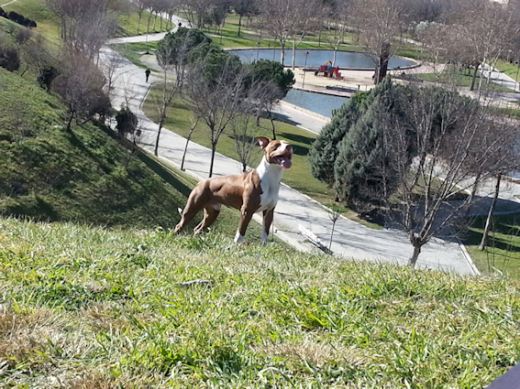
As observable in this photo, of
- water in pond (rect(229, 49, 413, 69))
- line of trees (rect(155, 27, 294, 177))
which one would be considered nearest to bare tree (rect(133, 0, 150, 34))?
water in pond (rect(229, 49, 413, 69))

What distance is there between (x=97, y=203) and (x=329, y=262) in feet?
47.3

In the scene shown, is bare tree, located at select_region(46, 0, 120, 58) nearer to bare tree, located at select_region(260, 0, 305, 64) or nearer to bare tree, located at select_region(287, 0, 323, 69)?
bare tree, located at select_region(260, 0, 305, 64)

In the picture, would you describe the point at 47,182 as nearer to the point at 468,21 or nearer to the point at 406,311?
the point at 406,311

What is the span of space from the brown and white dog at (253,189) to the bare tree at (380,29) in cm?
5395

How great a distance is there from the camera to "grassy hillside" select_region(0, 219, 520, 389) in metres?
2.94

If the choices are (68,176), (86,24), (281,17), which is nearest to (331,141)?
(68,176)

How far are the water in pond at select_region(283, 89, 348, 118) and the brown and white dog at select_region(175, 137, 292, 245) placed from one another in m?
42.1

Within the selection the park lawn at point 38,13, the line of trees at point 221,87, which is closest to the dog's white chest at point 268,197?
the line of trees at point 221,87

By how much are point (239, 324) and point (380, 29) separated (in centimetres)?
6540

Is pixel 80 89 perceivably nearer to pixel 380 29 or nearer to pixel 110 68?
pixel 110 68

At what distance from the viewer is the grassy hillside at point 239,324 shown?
9.66 feet

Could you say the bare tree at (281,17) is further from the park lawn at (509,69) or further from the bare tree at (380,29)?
the park lawn at (509,69)

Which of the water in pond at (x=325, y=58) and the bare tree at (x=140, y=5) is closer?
the bare tree at (x=140, y=5)

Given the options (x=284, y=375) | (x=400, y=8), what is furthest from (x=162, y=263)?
(x=400, y=8)
